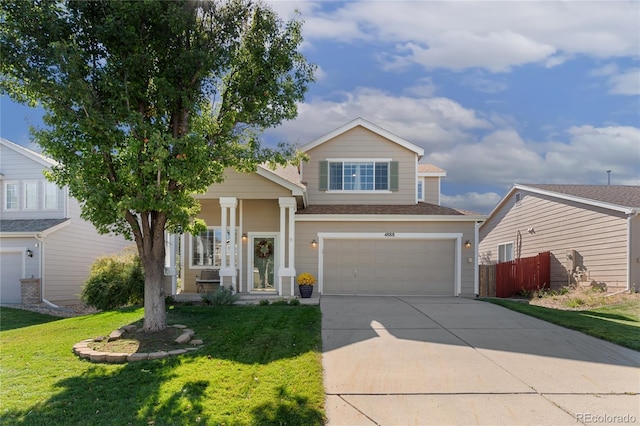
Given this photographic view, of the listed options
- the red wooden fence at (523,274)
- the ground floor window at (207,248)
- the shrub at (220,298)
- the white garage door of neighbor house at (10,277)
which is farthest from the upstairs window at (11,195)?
the red wooden fence at (523,274)

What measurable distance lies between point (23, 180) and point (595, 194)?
74.5 ft

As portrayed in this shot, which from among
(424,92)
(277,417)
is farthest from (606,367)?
(424,92)

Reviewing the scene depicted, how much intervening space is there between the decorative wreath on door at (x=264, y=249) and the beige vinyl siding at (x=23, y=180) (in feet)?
29.9

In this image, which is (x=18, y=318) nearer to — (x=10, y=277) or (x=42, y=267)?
(x=42, y=267)

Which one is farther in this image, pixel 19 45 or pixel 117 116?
pixel 117 116

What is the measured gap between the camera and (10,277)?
1786 cm

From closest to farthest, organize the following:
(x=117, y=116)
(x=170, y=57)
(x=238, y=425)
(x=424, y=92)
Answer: (x=238, y=425), (x=117, y=116), (x=170, y=57), (x=424, y=92)

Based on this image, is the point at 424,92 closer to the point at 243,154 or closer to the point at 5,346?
the point at 243,154

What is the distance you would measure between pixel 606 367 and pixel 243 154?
7487 millimetres

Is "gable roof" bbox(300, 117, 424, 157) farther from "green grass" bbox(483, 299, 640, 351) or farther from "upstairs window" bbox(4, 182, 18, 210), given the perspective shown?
"upstairs window" bbox(4, 182, 18, 210)

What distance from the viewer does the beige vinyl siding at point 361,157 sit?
16.8 metres

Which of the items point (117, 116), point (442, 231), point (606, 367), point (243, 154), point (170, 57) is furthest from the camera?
point (442, 231)

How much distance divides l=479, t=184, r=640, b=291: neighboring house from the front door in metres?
10.5

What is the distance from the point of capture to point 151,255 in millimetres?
9039
